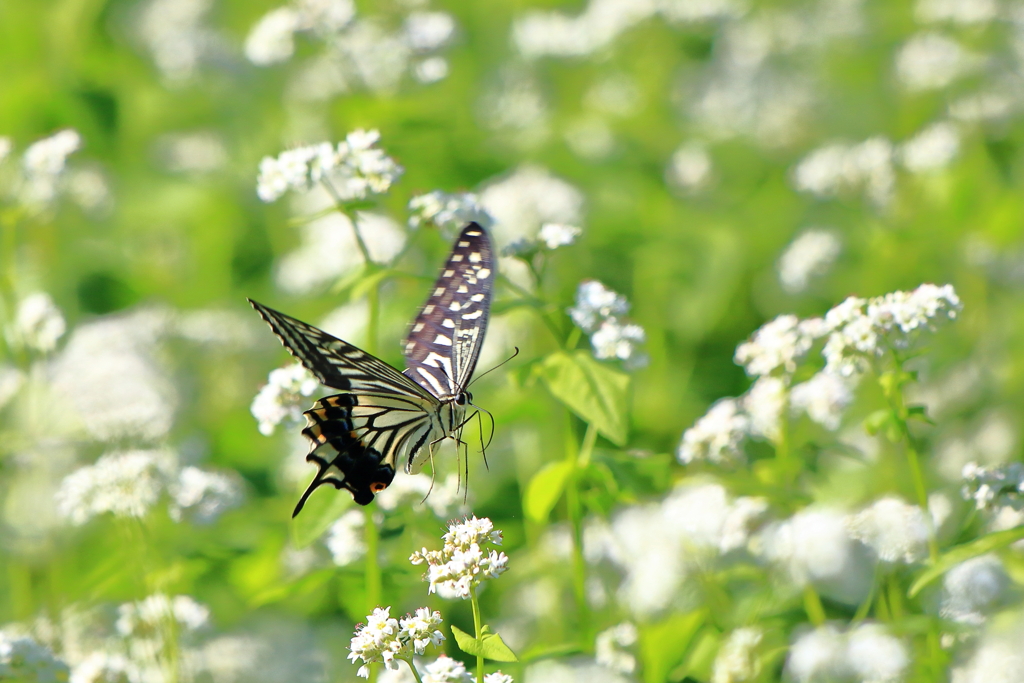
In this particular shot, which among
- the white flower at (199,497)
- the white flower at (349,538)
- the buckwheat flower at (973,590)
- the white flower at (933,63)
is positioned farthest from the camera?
the white flower at (933,63)

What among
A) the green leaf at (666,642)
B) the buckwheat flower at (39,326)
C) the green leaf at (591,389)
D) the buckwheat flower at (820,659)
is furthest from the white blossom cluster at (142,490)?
the buckwheat flower at (820,659)

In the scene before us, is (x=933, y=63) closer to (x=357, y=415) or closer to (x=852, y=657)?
(x=852, y=657)

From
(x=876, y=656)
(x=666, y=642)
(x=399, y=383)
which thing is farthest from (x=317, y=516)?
(x=876, y=656)

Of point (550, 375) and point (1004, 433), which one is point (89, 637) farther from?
point (1004, 433)

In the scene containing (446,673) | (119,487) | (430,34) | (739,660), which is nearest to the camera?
(446,673)

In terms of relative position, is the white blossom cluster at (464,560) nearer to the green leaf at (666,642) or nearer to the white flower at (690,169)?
the green leaf at (666,642)
